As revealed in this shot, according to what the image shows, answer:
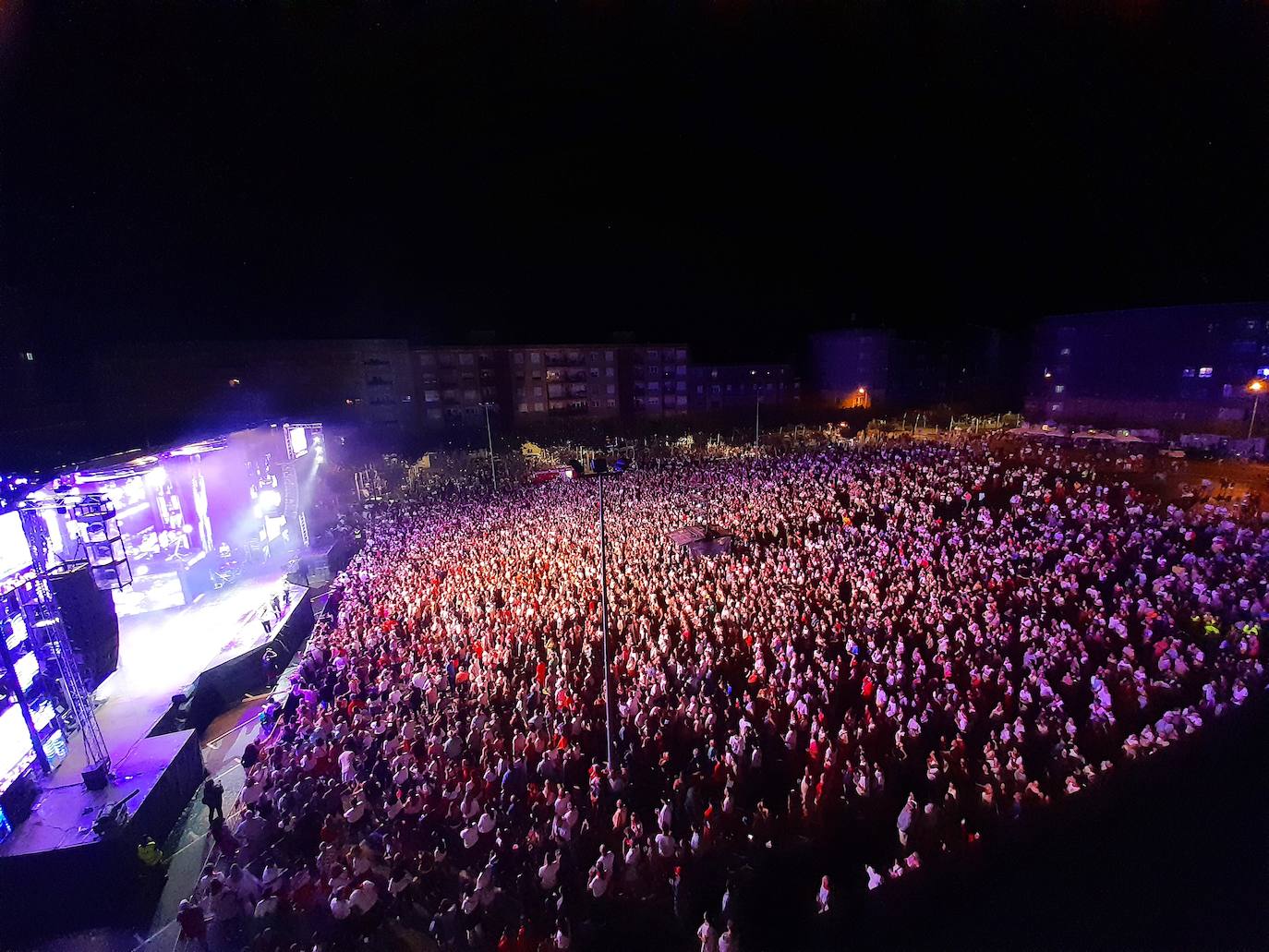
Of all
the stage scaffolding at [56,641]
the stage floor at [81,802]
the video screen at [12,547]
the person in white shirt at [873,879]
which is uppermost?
the video screen at [12,547]

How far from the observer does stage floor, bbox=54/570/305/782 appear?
8.84m

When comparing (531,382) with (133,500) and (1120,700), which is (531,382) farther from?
(1120,700)

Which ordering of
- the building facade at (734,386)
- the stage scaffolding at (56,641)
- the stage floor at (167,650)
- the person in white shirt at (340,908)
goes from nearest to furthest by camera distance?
the person in white shirt at (340,908), the stage scaffolding at (56,641), the stage floor at (167,650), the building facade at (734,386)

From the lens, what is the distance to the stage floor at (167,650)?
8.84 meters

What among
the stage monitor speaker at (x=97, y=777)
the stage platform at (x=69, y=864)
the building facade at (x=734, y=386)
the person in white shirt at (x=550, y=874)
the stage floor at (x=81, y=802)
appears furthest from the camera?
the building facade at (x=734, y=386)

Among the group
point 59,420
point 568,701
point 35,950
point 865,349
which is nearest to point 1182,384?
point 865,349

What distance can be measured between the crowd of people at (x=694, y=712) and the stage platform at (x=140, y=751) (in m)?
1.04

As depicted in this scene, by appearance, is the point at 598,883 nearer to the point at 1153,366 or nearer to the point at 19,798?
the point at 19,798

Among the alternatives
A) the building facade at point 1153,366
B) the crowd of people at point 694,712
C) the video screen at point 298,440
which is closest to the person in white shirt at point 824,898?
the crowd of people at point 694,712

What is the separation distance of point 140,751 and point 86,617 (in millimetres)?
2262

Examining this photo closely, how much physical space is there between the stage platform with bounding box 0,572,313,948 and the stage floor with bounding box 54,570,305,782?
30 mm

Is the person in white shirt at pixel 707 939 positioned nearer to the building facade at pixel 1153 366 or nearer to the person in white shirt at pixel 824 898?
the person in white shirt at pixel 824 898

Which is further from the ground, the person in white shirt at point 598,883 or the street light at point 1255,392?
the street light at point 1255,392

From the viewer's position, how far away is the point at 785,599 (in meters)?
11.2
